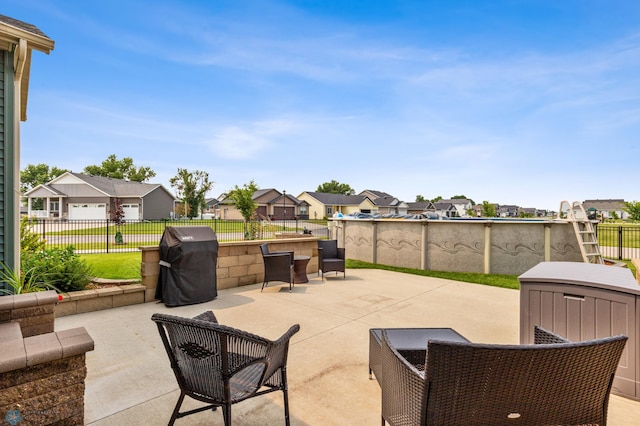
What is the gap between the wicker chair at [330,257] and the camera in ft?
25.3

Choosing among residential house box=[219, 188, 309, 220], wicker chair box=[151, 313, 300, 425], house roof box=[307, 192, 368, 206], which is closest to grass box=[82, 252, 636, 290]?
wicker chair box=[151, 313, 300, 425]

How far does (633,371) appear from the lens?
8.69 ft

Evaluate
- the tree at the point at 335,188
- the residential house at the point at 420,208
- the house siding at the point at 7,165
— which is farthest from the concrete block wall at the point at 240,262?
the tree at the point at 335,188

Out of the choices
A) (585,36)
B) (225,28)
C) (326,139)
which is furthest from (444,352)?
(326,139)

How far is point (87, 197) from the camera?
32.0m

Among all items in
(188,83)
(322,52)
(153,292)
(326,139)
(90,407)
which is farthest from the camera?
(326,139)

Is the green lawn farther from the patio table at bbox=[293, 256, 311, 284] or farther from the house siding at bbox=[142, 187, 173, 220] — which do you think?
the house siding at bbox=[142, 187, 173, 220]

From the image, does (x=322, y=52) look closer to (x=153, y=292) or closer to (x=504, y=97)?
(x=504, y=97)

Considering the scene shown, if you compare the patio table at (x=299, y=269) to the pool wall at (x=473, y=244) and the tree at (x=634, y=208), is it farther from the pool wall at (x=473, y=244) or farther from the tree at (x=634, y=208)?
the tree at (x=634, y=208)

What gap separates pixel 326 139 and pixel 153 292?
1690cm

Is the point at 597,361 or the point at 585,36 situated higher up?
the point at 585,36

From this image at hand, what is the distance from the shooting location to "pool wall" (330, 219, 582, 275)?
8836 millimetres

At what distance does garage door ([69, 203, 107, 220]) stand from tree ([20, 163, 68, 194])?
3862 cm

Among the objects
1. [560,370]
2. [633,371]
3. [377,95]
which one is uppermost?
[377,95]
